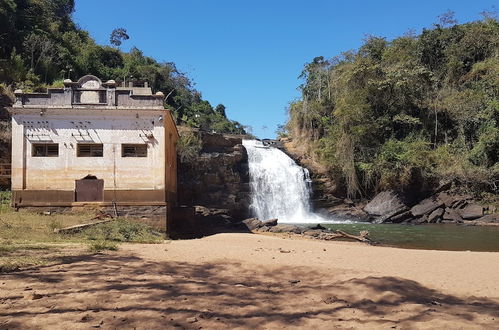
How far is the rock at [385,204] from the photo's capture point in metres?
30.4

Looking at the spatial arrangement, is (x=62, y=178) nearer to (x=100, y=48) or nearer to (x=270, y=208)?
(x=270, y=208)

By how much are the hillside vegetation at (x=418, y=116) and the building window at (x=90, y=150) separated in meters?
20.1

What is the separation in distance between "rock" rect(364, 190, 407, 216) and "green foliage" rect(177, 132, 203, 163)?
14.2m

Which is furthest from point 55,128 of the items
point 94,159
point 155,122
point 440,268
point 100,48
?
point 100,48

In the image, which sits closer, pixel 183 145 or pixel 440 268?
pixel 440 268

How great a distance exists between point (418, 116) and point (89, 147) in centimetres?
2732

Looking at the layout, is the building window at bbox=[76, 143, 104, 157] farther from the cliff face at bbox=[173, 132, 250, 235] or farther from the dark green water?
the dark green water

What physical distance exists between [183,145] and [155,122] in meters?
9.59

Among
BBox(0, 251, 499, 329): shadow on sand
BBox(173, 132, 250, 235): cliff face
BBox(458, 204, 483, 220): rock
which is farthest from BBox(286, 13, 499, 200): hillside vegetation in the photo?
BBox(0, 251, 499, 329): shadow on sand

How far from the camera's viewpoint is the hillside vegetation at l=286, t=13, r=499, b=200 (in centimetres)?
3077

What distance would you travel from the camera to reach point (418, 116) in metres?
34.5

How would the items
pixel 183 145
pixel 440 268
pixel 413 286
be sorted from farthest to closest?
pixel 183 145, pixel 440 268, pixel 413 286

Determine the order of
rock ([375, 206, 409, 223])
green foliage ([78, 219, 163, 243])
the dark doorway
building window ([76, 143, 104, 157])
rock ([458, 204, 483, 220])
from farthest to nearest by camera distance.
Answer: rock ([375, 206, 409, 223]) < rock ([458, 204, 483, 220]) < building window ([76, 143, 104, 157]) < the dark doorway < green foliage ([78, 219, 163, 243])

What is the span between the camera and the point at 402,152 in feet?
105
